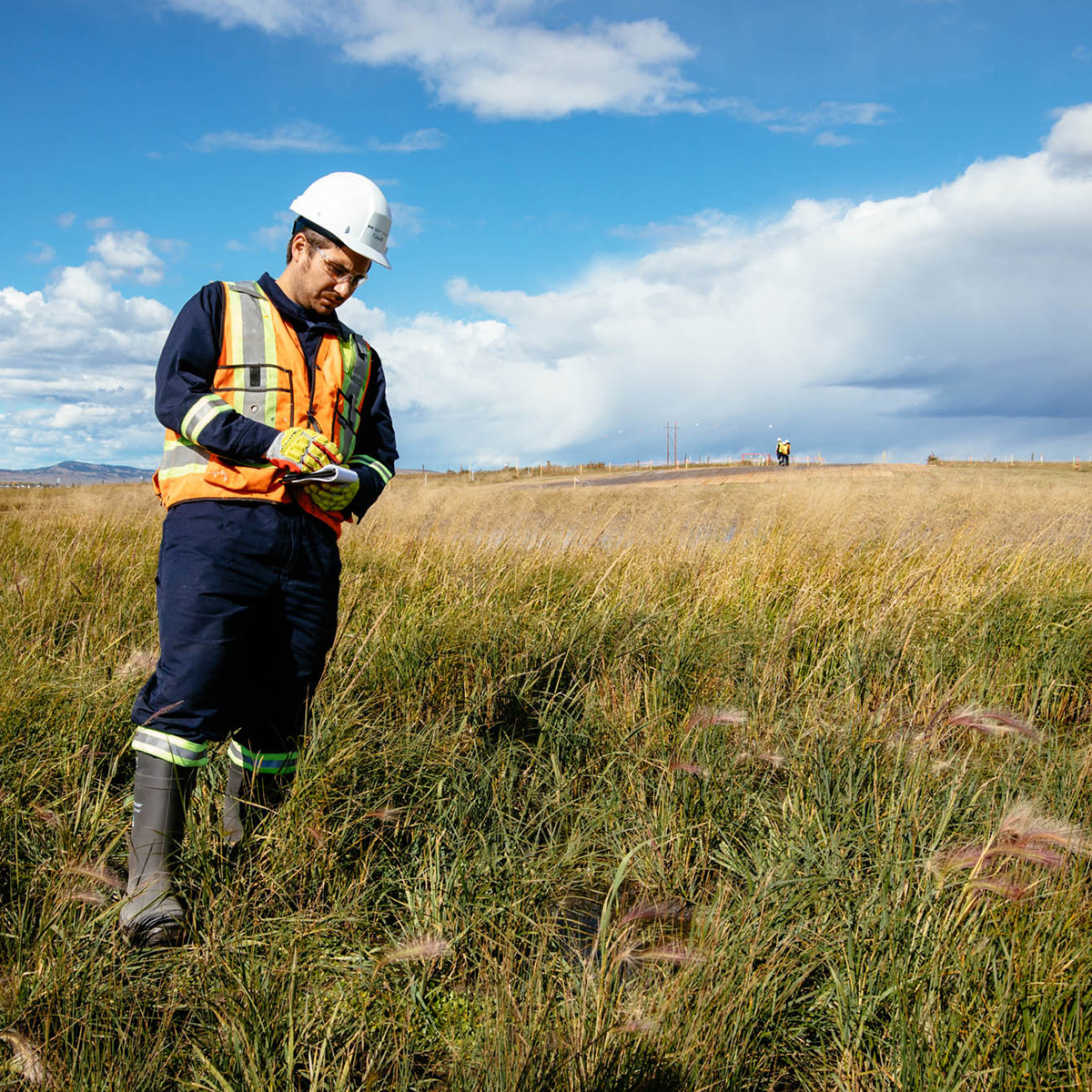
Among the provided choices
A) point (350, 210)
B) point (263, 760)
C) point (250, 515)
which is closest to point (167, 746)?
point (263, 760)

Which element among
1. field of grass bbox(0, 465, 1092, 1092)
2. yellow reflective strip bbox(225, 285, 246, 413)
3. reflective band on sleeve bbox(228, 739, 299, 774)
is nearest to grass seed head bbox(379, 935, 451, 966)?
field of grass bbox(0, 465, 1092, 1092)

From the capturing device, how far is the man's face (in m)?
2.79

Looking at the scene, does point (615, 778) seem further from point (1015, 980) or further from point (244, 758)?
point (1015, 980)

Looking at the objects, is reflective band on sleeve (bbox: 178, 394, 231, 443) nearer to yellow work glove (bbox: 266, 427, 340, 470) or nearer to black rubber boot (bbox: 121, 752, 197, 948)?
yellow work glove (bbox: 266, 427, 340, 470)

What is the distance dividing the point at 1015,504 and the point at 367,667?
970 centimetres

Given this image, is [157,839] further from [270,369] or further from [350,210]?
[350,210]

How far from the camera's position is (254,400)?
2684 millimetres

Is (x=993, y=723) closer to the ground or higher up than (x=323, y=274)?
closer to the ground

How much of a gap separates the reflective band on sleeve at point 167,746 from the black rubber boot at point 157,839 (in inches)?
0.7

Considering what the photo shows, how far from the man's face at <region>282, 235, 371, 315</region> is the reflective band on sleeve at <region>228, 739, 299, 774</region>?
1.50 meters

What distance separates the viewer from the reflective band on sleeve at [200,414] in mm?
2527

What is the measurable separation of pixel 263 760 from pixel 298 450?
1.09 m

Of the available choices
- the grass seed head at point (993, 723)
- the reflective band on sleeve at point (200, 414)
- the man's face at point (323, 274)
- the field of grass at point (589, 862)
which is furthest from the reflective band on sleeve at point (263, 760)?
the grass seed head at point (993, 723)

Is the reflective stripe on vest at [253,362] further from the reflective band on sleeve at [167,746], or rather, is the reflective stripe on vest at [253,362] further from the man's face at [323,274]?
the reflective band on sleeve at [167,746]
